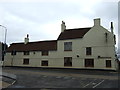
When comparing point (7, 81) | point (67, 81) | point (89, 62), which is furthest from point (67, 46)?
point (7, 81)

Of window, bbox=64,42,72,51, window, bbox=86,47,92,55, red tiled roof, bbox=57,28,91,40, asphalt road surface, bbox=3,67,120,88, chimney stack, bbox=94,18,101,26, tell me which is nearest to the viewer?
asphalt road surface, bbox=3,67,120,88

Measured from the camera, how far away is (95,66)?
3403cm

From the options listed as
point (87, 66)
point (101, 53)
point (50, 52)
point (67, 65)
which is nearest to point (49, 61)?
point (50, 52)

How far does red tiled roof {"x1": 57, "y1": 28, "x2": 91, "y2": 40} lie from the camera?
37.5 metres

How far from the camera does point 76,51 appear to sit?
36594mm

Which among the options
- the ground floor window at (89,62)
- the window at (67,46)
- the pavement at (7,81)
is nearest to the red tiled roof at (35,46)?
the window at (67,46)

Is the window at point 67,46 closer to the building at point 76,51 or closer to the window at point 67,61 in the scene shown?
the building at point 76,51

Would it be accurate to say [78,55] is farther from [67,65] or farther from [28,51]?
[28,51]

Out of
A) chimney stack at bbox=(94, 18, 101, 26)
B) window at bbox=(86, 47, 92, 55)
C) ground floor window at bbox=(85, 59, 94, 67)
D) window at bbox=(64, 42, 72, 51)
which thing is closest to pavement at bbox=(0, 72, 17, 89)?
window at bbox=(64, 42, 72, 51)

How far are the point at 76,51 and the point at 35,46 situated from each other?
529 inches

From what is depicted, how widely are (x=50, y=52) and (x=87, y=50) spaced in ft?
32.4

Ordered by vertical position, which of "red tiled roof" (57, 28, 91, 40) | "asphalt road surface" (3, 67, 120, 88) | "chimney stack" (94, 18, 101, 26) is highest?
"chimney stack" (94, 18, 101, 26)

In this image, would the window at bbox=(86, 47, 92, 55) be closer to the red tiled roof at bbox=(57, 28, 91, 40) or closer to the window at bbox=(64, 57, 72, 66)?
the red tiled roof at bbox=(57, 28, 91, 40)

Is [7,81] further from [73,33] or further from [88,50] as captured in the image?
[73,33]
